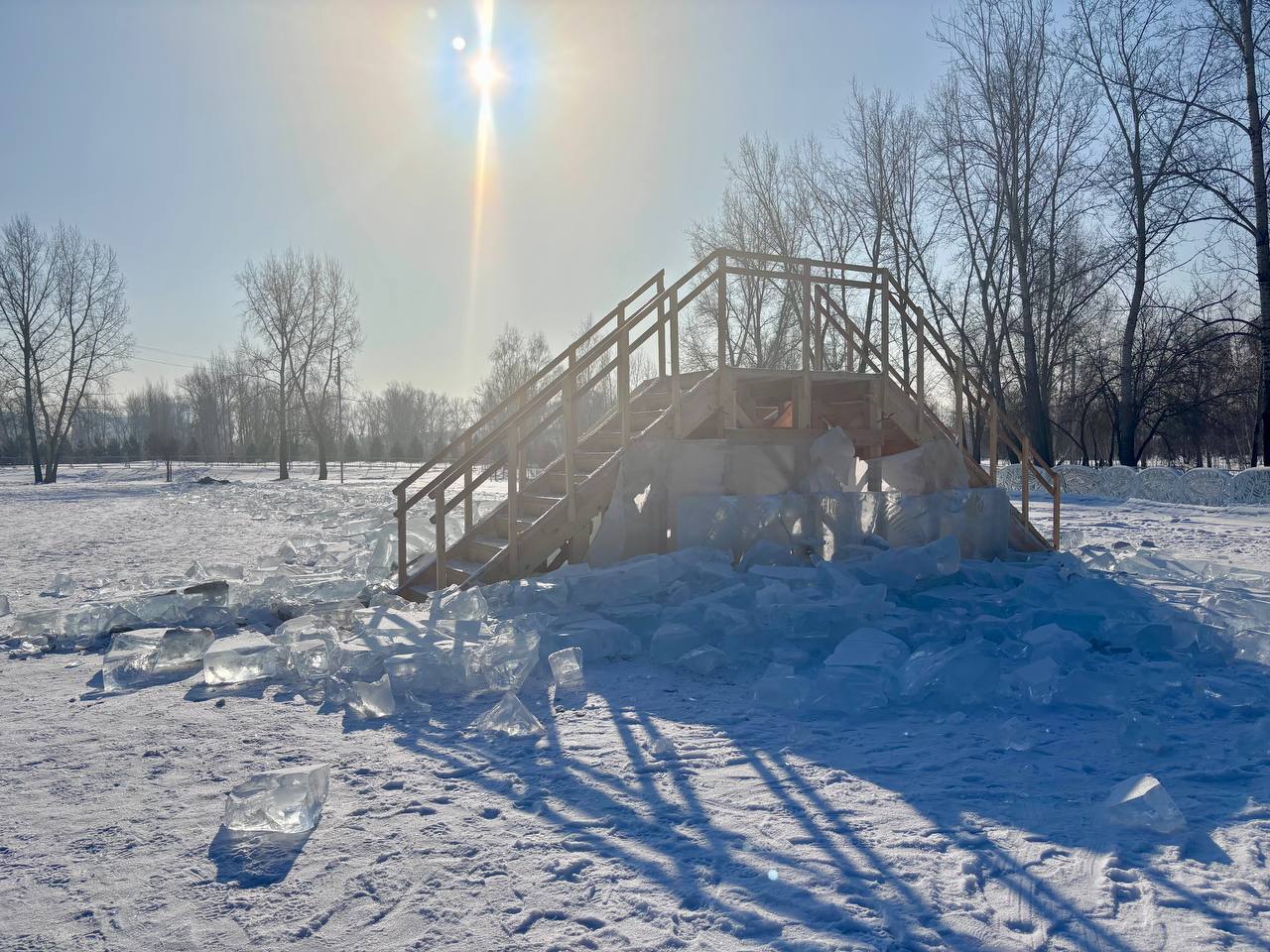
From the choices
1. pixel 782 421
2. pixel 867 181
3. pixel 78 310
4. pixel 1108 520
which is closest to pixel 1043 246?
pixel 867 181

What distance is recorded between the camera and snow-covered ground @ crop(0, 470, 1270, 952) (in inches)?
88.1

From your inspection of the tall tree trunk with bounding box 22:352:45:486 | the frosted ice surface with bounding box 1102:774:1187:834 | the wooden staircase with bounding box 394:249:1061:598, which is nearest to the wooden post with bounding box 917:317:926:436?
the wooden staircase with bounding box 394:249:1061:598

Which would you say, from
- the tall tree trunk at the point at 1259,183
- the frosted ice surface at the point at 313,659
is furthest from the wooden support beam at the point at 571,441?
the tall tree trunk at the point at 1259,183

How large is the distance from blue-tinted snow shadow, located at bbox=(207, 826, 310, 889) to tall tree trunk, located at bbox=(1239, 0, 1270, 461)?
23550 mm

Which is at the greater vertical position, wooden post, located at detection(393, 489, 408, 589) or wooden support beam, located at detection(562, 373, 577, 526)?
wooden support beam, located at detection(562, 373, 577, 526)

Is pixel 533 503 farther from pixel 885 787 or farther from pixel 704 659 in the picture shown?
pixel 885 787

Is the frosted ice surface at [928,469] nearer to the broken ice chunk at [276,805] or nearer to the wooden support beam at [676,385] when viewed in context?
the wooden support beam at [676,385]

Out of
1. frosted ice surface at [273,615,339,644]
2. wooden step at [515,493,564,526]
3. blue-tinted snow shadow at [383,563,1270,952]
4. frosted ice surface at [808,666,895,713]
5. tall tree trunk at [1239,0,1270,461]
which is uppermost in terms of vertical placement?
tall tree trunk at [1239,0,1270,461]

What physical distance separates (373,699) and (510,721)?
0.79 m

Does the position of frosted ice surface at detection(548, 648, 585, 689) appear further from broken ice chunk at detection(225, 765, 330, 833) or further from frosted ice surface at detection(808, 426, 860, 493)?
frosted ice surface at detection(808, 426, 860, 493)

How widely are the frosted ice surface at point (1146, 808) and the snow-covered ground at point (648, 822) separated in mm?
45

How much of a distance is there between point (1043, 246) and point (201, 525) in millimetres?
25251

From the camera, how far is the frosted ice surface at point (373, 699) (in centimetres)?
412

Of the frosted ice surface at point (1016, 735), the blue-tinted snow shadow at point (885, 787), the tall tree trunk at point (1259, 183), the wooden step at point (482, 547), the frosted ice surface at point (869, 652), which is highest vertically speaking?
the tall tree trunk at point (1259, 183)
